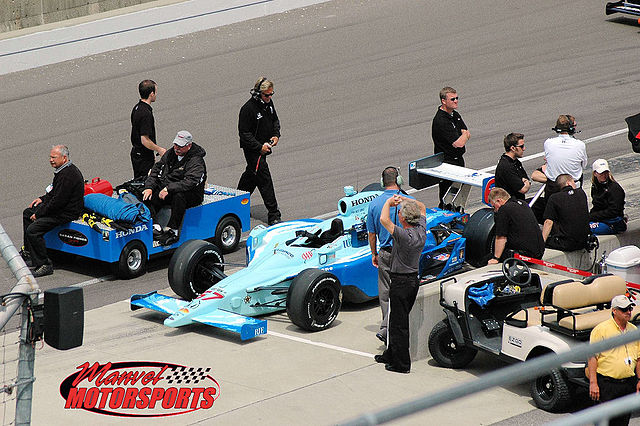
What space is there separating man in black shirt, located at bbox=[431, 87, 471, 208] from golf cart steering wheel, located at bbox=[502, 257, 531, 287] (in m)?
3.55

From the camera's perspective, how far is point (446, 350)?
10.1m

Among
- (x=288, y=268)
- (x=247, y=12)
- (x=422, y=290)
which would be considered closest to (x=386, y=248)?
(x=422, y=290)

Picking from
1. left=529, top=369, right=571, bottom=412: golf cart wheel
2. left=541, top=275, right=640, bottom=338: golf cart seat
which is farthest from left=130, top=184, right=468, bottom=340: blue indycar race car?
left=529, top=369, right=571, bottom=412: golf cart wheel

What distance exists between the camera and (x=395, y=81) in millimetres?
20906

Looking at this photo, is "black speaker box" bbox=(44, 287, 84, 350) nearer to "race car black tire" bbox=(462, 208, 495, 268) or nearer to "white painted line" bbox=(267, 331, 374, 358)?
"white painted line" bbox=(267, 331, 374, 358)

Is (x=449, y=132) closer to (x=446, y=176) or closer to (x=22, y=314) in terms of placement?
(x=446, y=176)

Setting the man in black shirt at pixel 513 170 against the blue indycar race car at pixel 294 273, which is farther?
the man in black shirt at pixel 513 170

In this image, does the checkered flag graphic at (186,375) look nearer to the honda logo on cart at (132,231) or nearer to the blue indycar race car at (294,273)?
the blue indycar race car at (294,273)

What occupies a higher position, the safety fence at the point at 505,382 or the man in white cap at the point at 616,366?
the safety fence at the point at 505,382

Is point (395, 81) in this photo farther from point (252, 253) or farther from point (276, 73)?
point (252, 253)

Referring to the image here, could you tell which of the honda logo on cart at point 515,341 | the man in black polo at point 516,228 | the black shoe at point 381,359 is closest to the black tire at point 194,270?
the black shoe at point 381,359

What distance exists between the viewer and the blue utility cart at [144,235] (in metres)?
12.5

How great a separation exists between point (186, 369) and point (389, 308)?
195cm

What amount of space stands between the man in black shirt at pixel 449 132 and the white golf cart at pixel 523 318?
3275 millimetres
